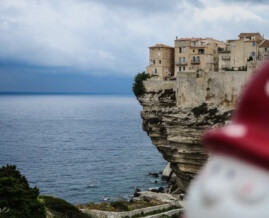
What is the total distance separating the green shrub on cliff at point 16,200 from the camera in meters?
17.8

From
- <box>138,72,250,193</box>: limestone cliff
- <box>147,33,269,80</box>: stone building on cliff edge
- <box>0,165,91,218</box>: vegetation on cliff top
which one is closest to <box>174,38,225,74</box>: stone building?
<box>147,33,269,80</box>: stone building on cliff edge

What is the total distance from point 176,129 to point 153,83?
8.20m

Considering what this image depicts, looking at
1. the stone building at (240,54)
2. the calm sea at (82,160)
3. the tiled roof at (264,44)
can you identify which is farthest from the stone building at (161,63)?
the calm sea at (82,160)

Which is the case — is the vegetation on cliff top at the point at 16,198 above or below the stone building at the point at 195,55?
below

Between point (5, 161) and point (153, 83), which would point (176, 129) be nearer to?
point (153, 83)

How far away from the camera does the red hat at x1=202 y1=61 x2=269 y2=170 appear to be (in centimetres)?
280

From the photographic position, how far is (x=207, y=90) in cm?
3139

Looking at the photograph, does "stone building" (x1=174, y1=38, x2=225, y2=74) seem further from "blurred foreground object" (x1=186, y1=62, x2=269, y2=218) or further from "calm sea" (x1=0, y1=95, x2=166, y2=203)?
"blurred foreground object" (x1=186, y1=62, x2=269, y2=218)

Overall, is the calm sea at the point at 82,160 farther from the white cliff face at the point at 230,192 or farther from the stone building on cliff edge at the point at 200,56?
the white cliff face at the point at 230,192

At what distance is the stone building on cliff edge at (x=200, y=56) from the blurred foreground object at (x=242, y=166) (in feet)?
148

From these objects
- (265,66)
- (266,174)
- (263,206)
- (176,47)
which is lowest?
(263,206)

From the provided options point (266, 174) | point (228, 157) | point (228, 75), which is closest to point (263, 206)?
point (266, 174)

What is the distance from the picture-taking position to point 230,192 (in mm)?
2881

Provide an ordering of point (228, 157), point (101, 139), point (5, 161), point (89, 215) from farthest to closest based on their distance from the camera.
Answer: point (101, 139)
point (5, 161)
point (89, 215)
point (228, 157)
